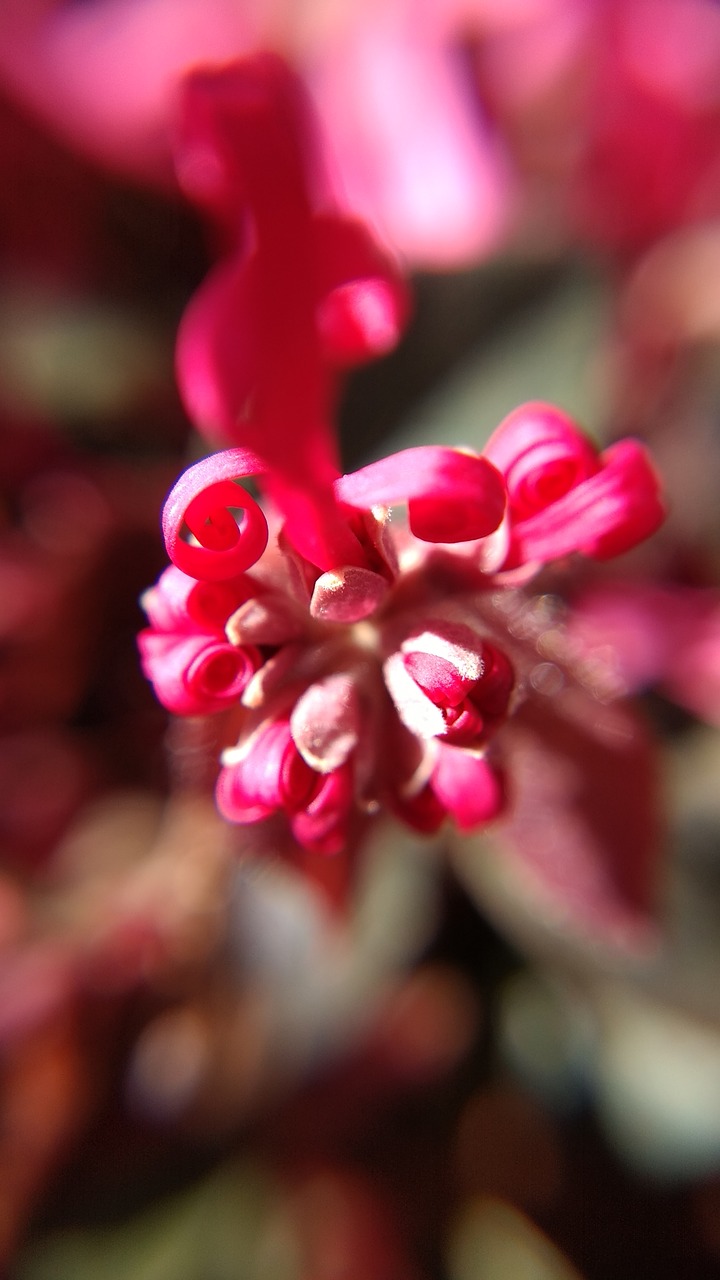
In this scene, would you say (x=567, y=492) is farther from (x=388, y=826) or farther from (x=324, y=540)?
(x=388, y=826)

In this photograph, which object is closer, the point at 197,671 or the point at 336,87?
the point at 197,671

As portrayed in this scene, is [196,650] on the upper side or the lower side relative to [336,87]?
lower

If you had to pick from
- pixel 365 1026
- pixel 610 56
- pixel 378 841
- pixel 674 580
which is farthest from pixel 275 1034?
pixel 610 56

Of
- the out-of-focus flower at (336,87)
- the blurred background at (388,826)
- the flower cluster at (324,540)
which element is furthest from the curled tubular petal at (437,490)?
the out-of-focus flower at (336,87)

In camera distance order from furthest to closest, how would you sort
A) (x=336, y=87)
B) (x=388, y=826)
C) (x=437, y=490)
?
(x=336, y=87) → (x=388, y=826) → (x=437, y=490)

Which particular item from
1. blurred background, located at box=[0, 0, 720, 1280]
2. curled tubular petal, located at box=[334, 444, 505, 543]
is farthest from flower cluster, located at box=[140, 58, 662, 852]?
blurred background, located at box=[0, 0, 720, 1280]

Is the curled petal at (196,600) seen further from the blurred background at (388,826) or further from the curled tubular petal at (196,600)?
the blurred background at (388,826)

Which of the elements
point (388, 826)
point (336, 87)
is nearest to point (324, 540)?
Answer: point (388, 826)

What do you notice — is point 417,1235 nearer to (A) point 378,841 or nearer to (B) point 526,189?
(A) point 378,841
